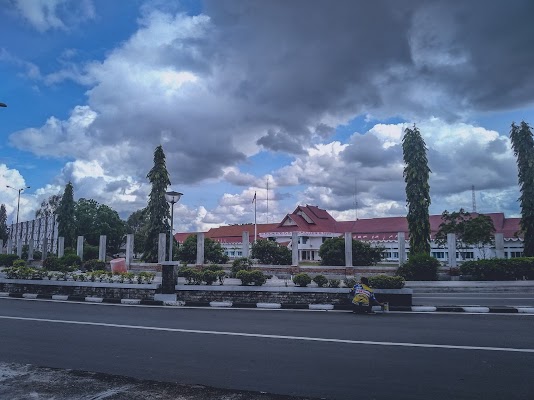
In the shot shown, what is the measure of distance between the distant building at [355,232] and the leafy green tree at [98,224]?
1618 cm

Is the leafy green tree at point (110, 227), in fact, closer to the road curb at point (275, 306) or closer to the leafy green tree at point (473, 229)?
the road curb at point (275, 306)

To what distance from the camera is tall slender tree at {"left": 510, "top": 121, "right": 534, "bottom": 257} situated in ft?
91.5

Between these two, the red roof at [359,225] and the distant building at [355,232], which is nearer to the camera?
the distant building at [355,232]

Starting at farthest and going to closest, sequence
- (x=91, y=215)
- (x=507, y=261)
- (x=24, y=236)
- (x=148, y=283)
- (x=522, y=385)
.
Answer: (x=91, y=215) → (x=24, y=236) → (x=507, y=261) → (x=148, y=283) → (x=522, y=385)

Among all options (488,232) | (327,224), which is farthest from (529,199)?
(327,224)

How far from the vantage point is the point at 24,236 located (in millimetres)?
45812

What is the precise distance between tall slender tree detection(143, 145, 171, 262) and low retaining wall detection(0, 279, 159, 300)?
1558 cm

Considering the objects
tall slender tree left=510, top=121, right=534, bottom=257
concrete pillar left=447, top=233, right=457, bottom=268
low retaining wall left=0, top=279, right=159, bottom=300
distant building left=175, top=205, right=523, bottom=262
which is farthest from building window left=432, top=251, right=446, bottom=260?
low retaining wall left=0, top=279, right=159, bottom=300

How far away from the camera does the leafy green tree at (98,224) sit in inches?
2195

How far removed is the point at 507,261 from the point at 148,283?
1860 centimetres

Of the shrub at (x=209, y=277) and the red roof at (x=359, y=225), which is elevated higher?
the red roof at (x=359, y=225)

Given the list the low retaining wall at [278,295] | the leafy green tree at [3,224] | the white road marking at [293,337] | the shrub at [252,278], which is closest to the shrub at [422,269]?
the low retaining wall at [278,295]

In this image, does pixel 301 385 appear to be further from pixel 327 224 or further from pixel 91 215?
pixel 91 215

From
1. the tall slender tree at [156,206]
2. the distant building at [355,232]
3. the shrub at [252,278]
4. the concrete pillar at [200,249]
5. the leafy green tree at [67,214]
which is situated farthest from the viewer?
the leafy green tree at [67,214]
